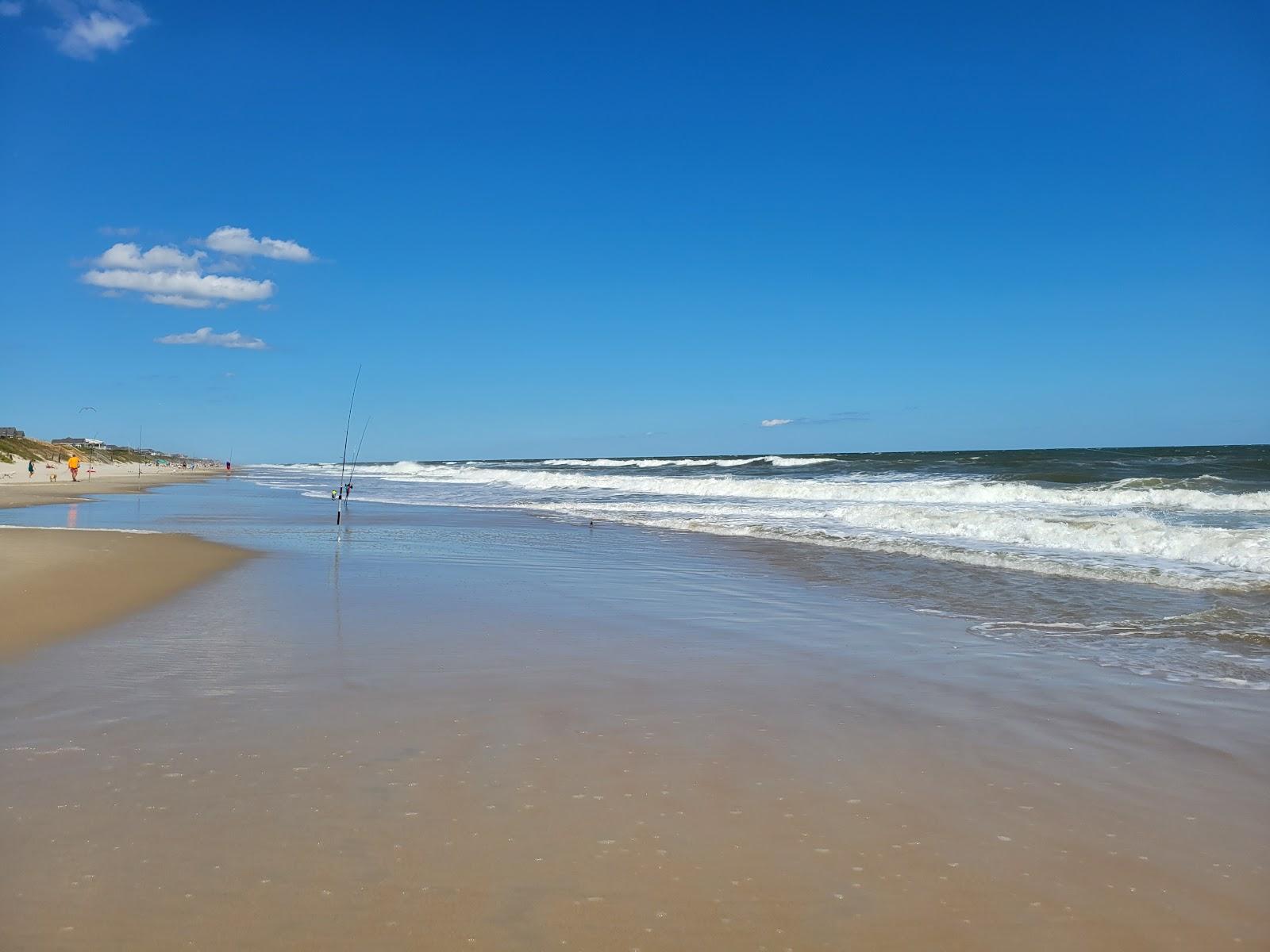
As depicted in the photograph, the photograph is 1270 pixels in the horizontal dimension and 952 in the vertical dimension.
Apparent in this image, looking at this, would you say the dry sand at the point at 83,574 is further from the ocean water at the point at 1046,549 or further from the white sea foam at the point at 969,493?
the white sea foam at the point at 969,493

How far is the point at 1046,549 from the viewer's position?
39.2ft

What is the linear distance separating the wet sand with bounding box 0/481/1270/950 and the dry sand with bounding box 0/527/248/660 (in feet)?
2.24

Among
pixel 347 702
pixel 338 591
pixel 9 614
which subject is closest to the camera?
pixel 347 702

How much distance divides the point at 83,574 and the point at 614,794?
781 cm

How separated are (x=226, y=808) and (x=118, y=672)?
2511mm

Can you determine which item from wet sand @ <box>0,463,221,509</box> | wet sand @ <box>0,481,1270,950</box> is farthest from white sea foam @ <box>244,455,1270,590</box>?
wet sand @ <box>0,463,221,509</box>

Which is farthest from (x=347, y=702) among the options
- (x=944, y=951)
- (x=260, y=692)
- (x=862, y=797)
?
(x=944, y=951)

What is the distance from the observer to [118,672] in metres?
4.94

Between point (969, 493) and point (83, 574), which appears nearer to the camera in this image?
point (83, 574)

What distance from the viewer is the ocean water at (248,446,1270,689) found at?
657cm

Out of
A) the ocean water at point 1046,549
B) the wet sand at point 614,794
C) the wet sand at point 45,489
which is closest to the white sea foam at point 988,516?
the ocean water at point 1046,549

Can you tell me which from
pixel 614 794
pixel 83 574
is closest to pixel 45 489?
pixel 83 574

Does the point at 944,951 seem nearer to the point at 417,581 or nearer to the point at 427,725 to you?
the point at 427,725

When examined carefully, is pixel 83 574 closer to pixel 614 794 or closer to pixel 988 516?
pixel 614 794
